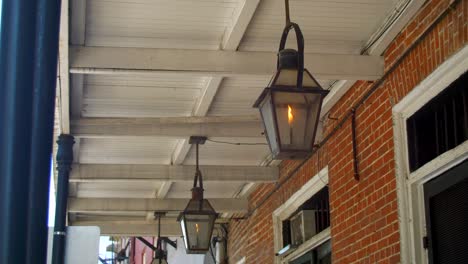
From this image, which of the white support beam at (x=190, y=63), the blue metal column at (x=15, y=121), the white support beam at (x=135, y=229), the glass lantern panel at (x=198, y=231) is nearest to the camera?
the blue metal column at (x=15, y=121)

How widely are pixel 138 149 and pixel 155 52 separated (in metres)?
3.61

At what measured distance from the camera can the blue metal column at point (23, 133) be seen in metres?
2.83

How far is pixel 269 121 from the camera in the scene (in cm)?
485

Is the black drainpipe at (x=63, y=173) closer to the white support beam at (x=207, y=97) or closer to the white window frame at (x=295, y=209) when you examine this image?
the white support beam at (x=207, y=97)

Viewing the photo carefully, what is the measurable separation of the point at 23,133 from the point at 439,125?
12.0 ft

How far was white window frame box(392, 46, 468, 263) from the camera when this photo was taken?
5.38 meters

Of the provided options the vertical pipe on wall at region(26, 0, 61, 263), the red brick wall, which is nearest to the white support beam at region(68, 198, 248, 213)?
the red brick wall

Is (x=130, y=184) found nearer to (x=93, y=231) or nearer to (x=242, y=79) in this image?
(x=242, y=79)

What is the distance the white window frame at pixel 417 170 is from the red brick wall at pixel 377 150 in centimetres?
8

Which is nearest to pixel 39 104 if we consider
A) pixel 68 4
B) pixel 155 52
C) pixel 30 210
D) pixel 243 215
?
pixel 30 210

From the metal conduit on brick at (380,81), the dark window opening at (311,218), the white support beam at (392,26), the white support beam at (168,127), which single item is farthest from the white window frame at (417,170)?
the dark window opening at (311,218)

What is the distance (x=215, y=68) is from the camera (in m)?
6.16

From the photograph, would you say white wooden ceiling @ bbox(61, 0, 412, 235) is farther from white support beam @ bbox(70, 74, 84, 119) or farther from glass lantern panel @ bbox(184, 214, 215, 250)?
glass lantern panel @ bbox(184, 214, 215, 250)

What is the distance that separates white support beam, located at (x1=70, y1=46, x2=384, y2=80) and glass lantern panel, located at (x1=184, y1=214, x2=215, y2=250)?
9.61 feet
